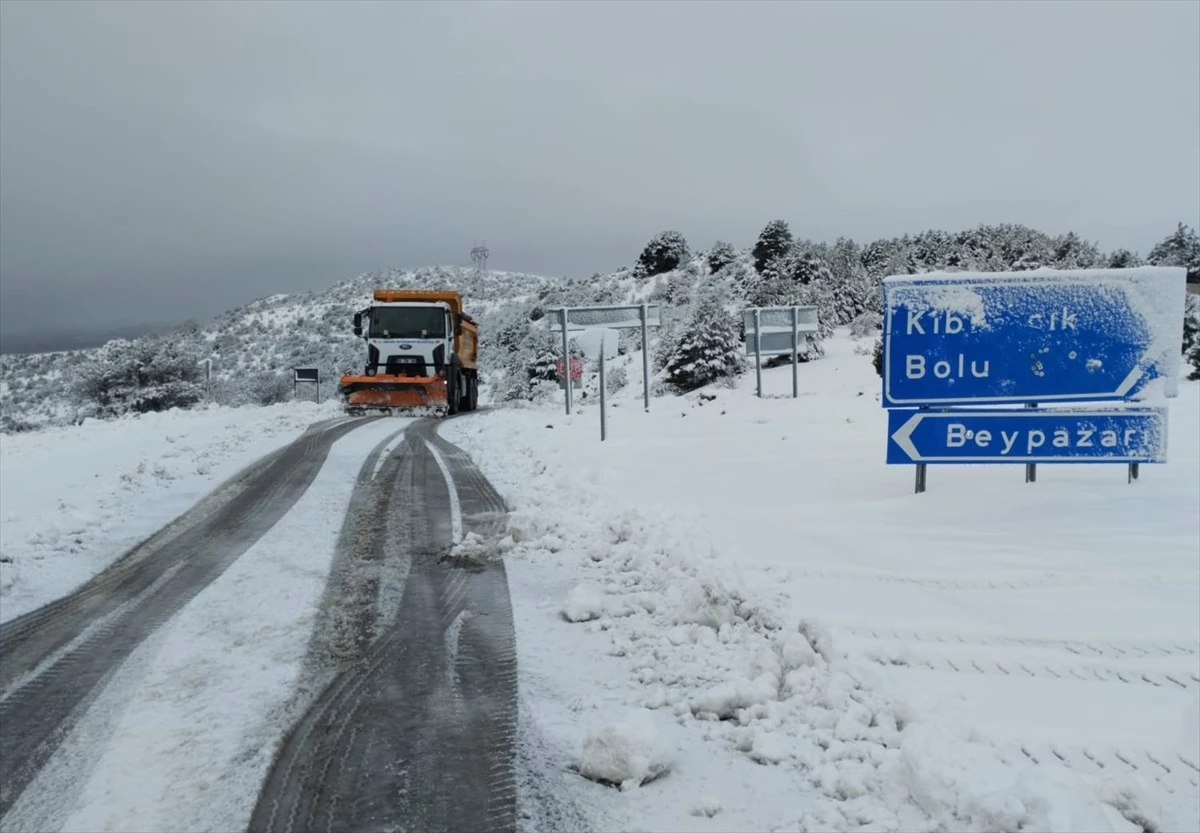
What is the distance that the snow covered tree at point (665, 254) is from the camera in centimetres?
7238

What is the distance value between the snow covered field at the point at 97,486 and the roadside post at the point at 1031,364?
703cm

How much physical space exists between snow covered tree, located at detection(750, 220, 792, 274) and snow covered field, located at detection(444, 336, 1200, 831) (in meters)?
50.1

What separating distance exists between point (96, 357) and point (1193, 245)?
57993 millimetres


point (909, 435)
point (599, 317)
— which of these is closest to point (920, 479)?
point (909, 435)

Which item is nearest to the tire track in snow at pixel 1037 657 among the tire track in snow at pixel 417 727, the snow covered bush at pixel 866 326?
the tire track in snow at pixel 417 727

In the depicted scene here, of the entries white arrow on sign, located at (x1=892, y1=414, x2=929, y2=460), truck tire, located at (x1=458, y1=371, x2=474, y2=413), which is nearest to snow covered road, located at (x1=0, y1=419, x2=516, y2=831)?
white arrow on sign, located at (x1=892, y1=414, x2=929, y2=460)

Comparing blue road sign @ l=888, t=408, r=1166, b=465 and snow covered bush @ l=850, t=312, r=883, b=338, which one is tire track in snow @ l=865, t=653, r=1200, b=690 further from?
snow covered bush @ l=850, t=312, r=883, b=338

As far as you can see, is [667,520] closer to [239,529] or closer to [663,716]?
[663,716]

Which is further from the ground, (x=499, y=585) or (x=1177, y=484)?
(x=1177, y=484)

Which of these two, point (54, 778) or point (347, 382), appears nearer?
point (54, 778)

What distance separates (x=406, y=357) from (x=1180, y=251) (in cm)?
4653

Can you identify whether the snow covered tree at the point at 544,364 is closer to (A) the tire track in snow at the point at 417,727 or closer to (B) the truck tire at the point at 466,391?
(B) the truck tire at the point at 466,391

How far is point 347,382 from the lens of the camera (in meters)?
22.8

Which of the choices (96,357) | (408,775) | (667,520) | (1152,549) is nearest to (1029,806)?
(408,775)
